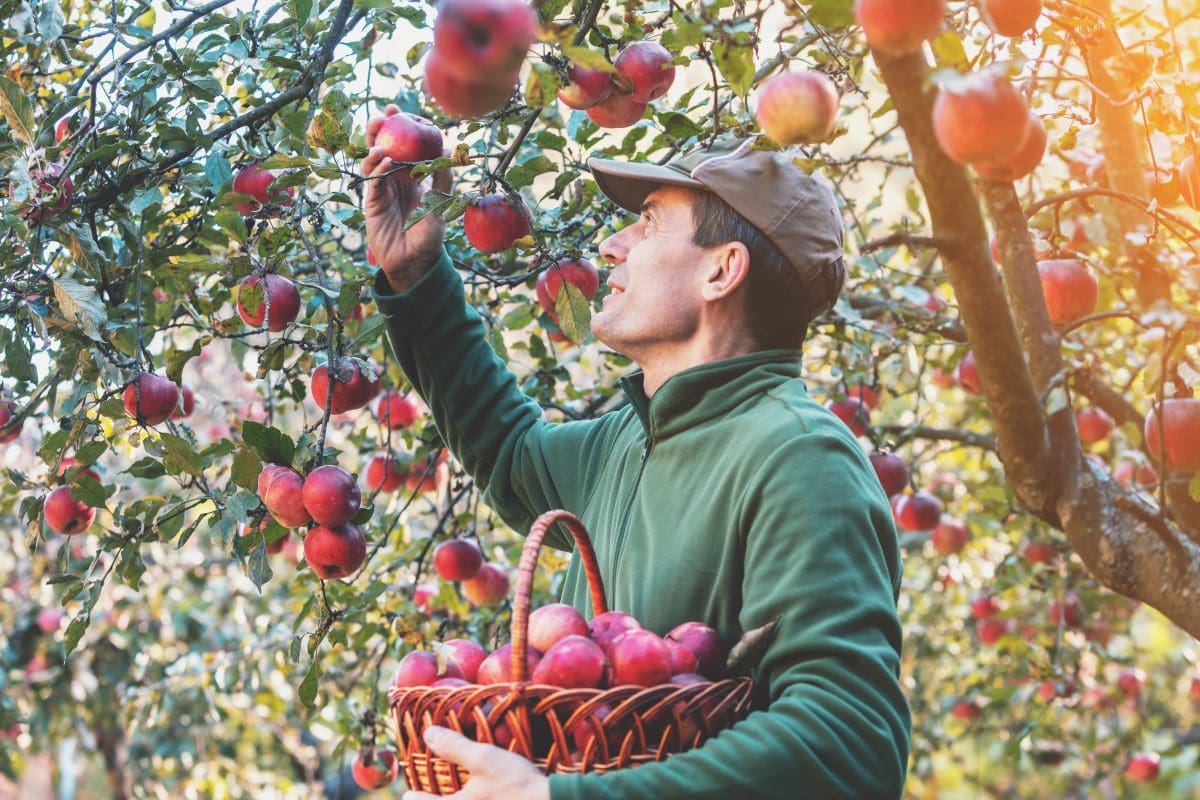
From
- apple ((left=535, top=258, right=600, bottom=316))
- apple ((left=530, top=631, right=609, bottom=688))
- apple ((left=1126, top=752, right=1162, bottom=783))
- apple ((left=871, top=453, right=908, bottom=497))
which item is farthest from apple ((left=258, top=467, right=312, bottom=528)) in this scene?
apple ((left=1126, top=752, right=1162, bottom=783))

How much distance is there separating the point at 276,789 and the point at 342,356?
424 cm

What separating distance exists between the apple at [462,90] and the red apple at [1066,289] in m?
1.39

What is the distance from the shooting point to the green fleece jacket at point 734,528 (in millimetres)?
1257

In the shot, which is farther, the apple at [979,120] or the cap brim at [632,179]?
the cap brim at [632,179]

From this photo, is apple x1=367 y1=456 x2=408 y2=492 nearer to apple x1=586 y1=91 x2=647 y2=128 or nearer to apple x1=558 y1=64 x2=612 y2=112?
apple x1=586 y1=91 x2=647 y2=128

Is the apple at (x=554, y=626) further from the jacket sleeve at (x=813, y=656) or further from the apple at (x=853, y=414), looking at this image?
the apple at (x=853, y=414)

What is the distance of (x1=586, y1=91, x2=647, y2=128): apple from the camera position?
191cm

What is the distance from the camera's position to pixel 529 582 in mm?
1359

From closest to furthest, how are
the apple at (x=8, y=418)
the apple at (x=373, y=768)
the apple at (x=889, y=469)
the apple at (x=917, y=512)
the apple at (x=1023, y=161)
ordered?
the apple at (x=1023, y=161) → the apple at (x=8, y=418) → the apple at (x=373, y=768) → the apple at (x=889, y=469) → the apple at (x=917, y=512)

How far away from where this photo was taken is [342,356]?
205 centimetres

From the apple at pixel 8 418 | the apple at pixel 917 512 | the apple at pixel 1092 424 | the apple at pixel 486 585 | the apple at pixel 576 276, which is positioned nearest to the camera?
the apple at pixel 576 276

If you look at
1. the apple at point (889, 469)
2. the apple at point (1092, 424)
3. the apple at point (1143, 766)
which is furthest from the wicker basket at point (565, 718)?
the apple at point (1143, 766)

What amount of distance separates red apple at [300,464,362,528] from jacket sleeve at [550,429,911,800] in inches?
26.9

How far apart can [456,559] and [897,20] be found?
73.9 inches
